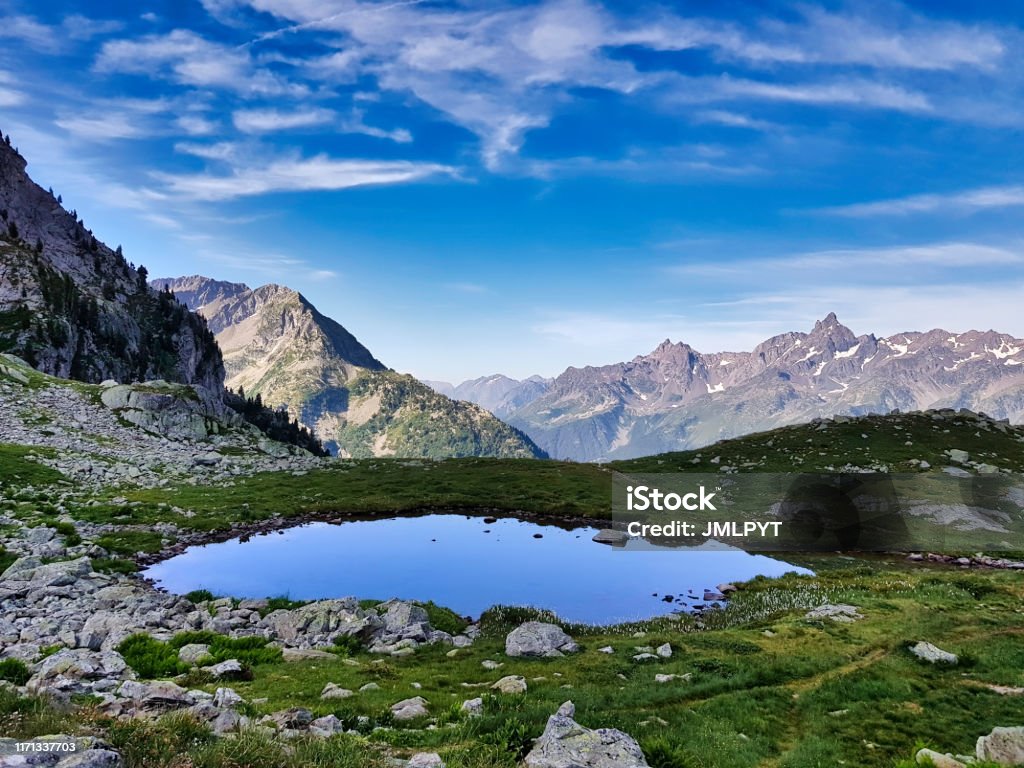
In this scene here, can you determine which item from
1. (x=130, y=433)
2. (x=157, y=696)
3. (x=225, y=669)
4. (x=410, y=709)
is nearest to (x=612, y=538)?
(x=410, y=709)

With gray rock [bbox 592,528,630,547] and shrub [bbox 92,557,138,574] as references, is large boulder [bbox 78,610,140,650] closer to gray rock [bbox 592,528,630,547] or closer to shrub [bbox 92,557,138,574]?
shrub [bbox 92,557,138,574]

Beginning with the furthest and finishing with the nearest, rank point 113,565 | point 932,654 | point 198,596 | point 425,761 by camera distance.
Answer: point 113,565 → point 198,596 → point 932,654 → point 425,761

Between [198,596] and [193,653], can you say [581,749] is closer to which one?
[193,653]

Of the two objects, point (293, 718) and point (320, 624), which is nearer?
point (293, 718)

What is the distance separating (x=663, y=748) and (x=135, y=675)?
1648 cm

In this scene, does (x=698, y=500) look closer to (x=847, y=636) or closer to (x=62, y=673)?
(x=847, y=636)

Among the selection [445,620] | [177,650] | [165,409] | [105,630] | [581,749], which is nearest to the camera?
[581,749]

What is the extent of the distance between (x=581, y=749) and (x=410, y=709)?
6.35m

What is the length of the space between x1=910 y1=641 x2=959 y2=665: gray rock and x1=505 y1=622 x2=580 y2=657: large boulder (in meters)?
13.6

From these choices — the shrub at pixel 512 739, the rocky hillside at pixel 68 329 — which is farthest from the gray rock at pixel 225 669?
the rocky hillside at pixel 68 329

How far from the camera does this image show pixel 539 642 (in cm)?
2392

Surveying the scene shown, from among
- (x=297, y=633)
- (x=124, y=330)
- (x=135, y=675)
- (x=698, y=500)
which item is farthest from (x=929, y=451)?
(x=124, y=330)

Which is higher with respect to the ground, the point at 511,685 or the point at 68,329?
the point at 68,329

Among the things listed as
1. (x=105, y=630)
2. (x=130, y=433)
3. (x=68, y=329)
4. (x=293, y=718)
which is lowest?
(x=105, y=630)
